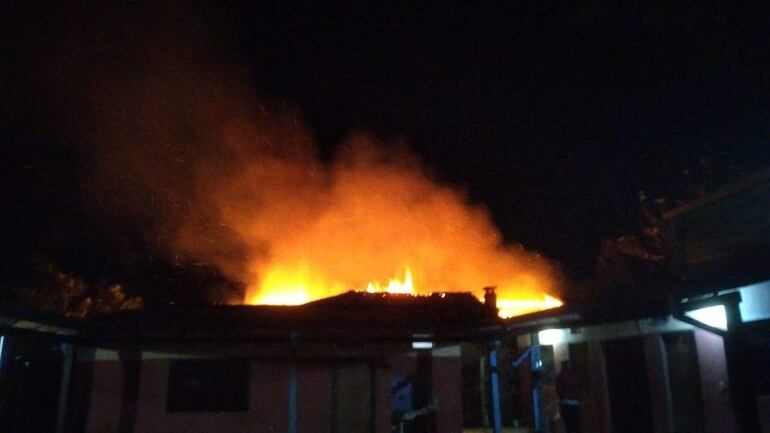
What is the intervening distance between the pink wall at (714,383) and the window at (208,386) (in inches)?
332

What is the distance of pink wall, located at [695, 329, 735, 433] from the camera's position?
31.9ft

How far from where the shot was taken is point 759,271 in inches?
314

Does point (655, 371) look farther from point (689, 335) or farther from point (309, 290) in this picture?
point (309, 290)

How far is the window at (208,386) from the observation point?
1327cm

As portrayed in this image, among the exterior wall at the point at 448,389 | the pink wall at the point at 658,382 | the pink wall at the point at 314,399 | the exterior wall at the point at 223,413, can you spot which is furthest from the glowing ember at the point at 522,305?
the pink wall at the point at 658,382

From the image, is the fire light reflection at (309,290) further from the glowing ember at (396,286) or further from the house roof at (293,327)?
the house roof at (293,327)

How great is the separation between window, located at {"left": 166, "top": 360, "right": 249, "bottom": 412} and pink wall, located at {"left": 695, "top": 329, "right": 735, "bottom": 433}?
27.6ft

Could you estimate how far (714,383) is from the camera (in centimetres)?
998

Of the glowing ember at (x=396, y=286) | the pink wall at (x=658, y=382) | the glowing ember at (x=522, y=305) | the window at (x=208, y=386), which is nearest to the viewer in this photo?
the pink wall at (x=658, y=382)

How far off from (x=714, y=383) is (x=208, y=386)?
364 inches

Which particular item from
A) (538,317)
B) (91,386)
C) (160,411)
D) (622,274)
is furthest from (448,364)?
(622,274)

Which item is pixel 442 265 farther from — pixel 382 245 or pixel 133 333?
pixel 133 333

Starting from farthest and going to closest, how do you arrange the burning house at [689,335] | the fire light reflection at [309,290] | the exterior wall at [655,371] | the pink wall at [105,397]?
the fire light reflection at [309,290]
the pink wall at [105,397]
the exterior wall at [655,371]
the burning house at [689,335]

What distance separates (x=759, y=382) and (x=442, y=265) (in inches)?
654
